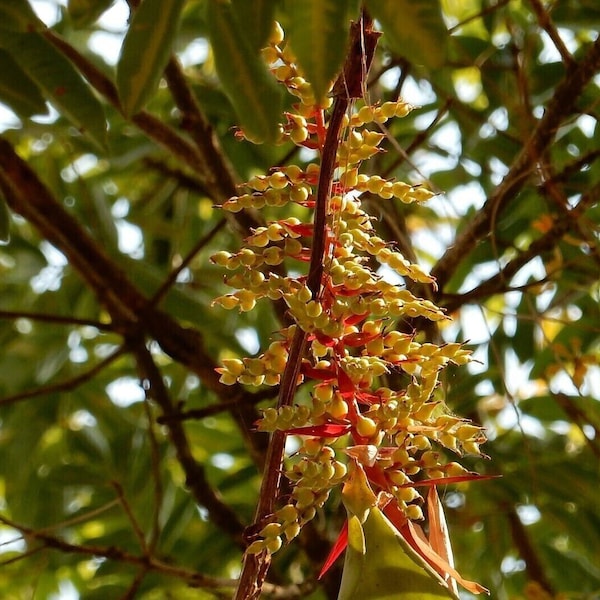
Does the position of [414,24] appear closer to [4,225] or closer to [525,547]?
[4,225]

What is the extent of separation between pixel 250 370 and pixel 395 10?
22cm

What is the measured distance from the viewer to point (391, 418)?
54 cm

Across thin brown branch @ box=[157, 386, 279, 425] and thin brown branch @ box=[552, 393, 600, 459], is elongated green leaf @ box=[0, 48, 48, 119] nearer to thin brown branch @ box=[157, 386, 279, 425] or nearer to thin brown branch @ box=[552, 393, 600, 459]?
thin brown branch @ box=[157, 386, 279, 425]

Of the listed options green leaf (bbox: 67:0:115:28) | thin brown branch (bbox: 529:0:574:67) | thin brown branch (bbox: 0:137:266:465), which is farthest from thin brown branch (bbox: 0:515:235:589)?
thin brown branch (bbox: 529:0:574:67)

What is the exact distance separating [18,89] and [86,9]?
13 centimetres

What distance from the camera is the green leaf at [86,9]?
930 mm

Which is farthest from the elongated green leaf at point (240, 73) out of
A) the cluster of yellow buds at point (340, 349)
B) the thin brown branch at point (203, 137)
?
the thin brown branch at point (203, 137)

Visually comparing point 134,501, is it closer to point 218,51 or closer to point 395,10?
point 218,51

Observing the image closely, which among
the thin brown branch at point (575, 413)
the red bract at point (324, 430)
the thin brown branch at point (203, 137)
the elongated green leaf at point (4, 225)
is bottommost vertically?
the red bract at point (324, 430)

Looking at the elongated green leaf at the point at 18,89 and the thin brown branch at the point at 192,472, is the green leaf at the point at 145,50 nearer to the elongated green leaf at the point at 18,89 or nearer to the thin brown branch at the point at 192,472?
the elongated green leaf at the point at 18,89

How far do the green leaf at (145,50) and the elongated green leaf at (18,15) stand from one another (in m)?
0.14

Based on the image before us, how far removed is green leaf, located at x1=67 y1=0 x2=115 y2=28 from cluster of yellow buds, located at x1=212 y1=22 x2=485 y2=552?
1.35 ft

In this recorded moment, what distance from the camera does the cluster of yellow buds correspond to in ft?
1.71

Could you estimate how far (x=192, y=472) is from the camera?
1.16 m
